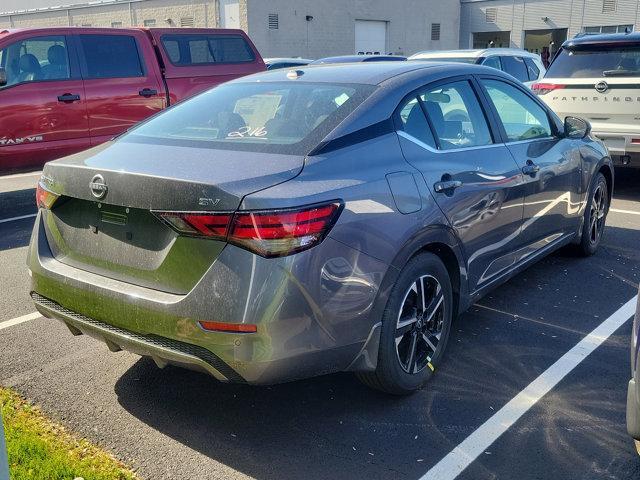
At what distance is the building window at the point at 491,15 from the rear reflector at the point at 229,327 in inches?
1517

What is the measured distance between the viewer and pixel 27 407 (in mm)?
3410

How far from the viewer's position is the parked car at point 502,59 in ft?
37.4

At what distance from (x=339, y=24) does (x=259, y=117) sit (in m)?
29.4

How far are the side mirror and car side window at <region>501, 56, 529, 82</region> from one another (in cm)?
688

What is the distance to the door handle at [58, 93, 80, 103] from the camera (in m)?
7.91

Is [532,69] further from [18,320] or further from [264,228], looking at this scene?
[264,228]

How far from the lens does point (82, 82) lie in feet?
26.6

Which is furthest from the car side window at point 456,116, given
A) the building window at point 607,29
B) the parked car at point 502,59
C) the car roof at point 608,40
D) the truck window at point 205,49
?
the building window at point 607,29

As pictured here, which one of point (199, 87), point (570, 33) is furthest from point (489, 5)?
point (199, 87)

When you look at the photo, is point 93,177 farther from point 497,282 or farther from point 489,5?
point 489,5

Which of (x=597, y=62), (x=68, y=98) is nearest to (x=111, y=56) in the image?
(x=68, y=98)

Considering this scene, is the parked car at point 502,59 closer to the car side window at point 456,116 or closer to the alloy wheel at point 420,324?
the car side window at point 456,116

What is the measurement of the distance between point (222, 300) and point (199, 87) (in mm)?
7089

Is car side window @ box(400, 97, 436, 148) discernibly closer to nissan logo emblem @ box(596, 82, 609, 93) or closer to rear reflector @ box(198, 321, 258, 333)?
rear reflector @ box(198, 321, 258, 333)
